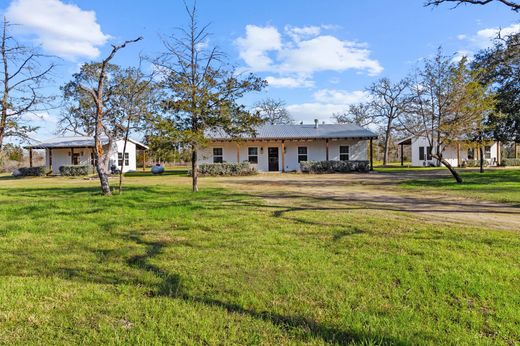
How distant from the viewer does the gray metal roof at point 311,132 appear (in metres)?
26.9

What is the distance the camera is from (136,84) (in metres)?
15.4

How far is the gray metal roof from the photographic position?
26859 mm

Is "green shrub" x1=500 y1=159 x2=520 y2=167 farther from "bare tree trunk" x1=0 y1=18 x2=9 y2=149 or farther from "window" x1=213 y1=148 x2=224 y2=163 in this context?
"bare tree trunk" x1=0 y1=18 x2=9 y2=149

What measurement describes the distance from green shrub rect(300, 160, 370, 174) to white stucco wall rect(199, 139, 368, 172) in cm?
233

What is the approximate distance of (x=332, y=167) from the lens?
26.0 metres

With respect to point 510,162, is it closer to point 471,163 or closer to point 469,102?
point 471,163

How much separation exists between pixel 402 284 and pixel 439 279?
45cm

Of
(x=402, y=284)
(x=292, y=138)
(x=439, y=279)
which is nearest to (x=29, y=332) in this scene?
(x=402, y=284)

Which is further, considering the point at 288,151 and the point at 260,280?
the point at 288,151

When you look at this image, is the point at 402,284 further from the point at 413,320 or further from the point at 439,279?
the point at 413,320

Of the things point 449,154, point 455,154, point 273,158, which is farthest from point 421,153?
point 273,158

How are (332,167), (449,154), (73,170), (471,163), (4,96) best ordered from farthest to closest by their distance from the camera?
(449,154)
(471,163)
(73,170)
(332,167)
(4,96)

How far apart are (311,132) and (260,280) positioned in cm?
2564

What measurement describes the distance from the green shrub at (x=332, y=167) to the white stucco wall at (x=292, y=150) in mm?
2331
